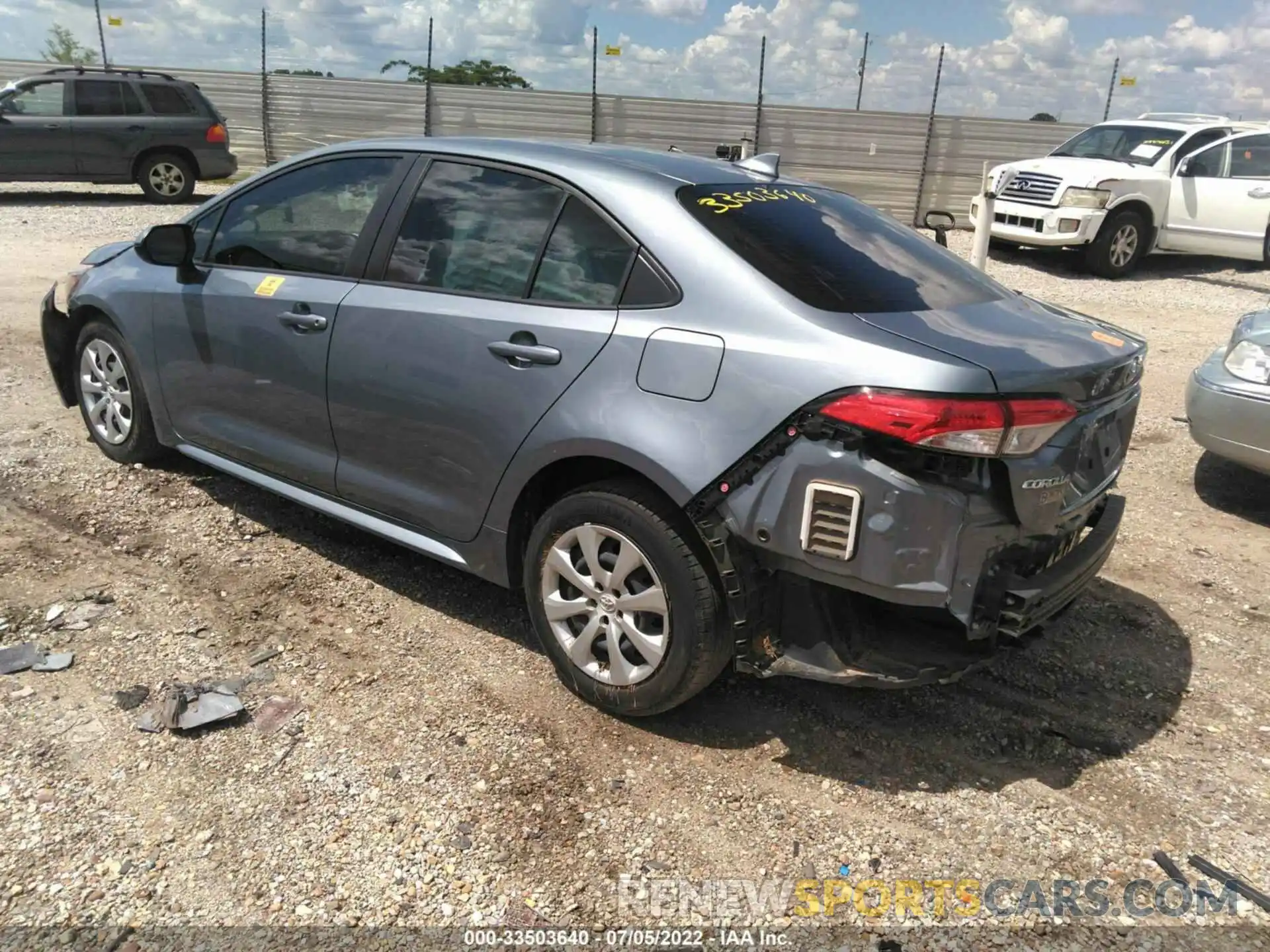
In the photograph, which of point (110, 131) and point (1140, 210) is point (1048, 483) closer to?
point (1140, 210)

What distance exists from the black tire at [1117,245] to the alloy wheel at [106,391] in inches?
447

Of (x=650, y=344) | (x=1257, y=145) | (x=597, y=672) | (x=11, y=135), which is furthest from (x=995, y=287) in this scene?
(x=11, y=135)

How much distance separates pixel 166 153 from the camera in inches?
577

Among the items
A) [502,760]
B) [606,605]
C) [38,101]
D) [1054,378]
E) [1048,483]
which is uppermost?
[38,101]

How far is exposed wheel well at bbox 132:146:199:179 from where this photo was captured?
14492 mm

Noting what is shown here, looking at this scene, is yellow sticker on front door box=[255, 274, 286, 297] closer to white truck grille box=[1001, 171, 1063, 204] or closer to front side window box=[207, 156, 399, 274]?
front side window box=[207, 156, 399, 274]

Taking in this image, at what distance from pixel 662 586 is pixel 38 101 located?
15.3 m

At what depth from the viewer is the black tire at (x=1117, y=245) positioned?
12.0 meters

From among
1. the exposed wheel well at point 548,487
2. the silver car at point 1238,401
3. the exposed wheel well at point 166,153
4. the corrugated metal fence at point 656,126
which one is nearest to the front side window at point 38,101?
the exposed wheel well at point 166,153

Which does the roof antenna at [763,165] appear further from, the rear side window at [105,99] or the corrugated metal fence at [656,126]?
the corrugated metal fence at [656,126]

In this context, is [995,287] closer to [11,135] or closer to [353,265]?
[353,265]

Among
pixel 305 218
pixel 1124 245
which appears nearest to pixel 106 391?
pixel 305 218

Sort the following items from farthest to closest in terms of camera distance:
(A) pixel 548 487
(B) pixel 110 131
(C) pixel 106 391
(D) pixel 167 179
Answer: (D) pixel 167 179
(B) pixel 110 131
(C) pixel 106 391
(A) pixel 548 487

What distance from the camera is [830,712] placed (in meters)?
3.23
